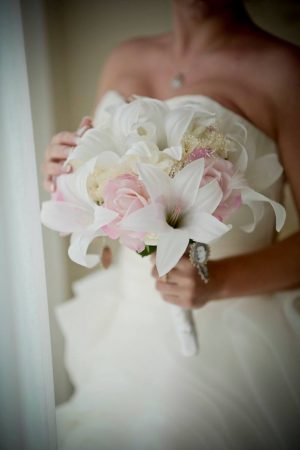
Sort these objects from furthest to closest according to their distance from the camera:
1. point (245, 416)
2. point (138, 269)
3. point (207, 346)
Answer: point (138, 269) < point (207, 346) < point (245, 416)

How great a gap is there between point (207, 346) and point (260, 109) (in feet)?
1.61

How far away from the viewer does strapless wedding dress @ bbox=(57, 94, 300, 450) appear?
2.41 ft

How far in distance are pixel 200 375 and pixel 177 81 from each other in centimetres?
62

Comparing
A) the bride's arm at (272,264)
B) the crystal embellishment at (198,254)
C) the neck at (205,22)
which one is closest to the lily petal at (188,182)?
the crystal embellishment at (198,254)

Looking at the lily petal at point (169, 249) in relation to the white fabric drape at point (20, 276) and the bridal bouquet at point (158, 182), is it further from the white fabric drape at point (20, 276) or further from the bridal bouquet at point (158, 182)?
the white fabric drape at point (20, 276)

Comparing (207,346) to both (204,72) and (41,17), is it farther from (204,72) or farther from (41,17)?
(41,17)

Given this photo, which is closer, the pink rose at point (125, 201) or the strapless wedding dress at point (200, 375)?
the pink rose at point (125, 201)

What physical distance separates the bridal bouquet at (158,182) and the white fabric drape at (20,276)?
0.06 meters

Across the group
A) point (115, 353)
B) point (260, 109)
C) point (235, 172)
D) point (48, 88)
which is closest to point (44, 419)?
point (115, 353)

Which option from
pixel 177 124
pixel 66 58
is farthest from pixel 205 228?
pixel 66 58

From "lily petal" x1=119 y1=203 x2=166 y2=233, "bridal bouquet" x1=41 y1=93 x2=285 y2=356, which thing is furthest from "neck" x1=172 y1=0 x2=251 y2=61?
"lily petal" x1=119 y1=203 x2=166 y2=233

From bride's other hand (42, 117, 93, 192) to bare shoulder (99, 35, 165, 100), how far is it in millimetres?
287

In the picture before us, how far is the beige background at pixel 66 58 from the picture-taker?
3.19 feet

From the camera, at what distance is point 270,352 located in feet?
2.67
